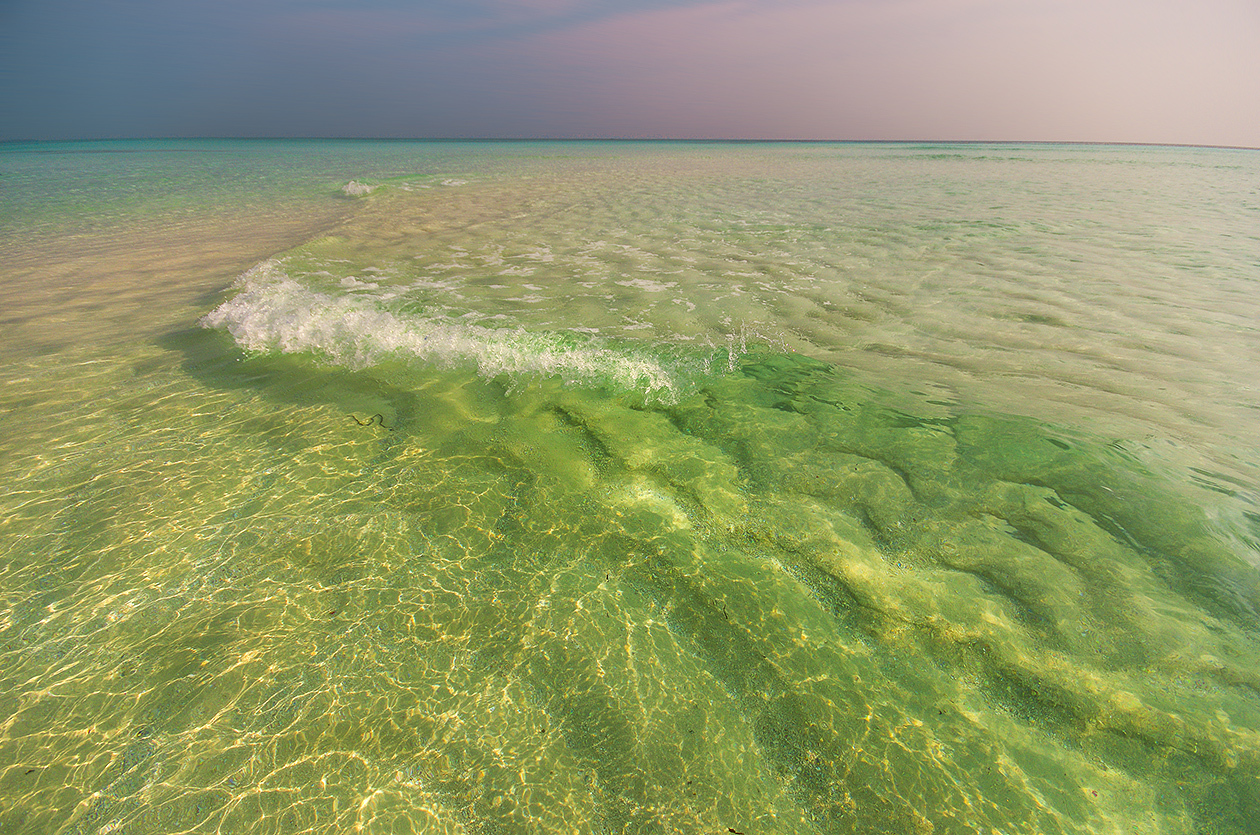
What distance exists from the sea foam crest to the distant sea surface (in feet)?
0.21

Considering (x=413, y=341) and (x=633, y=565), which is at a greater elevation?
(x=413, y=341)

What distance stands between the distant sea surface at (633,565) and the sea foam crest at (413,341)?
65 mm

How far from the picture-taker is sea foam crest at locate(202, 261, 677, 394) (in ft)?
20.5

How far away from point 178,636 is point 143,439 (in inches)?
114

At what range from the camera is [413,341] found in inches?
271

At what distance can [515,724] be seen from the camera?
272 centimetres

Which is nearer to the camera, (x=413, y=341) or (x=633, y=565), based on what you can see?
(x=633, y=565)

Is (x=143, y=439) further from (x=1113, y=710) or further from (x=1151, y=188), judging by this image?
(x=1151, y=188)

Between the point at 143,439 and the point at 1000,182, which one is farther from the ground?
the point at 1000,182

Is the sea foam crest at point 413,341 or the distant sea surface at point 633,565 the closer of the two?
the distant sea surface at point 633,565

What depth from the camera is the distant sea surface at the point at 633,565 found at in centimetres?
250

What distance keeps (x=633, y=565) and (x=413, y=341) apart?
4.79 m

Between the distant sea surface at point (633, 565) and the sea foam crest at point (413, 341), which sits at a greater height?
the sea foam crest at point (413, 341)

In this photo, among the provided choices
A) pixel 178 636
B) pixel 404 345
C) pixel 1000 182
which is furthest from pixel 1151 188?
pixel 178 636
